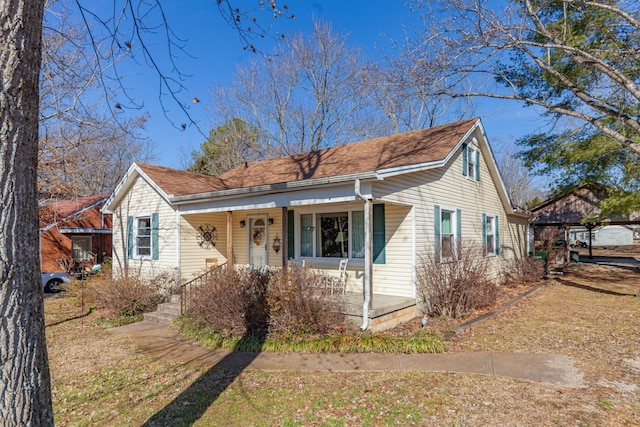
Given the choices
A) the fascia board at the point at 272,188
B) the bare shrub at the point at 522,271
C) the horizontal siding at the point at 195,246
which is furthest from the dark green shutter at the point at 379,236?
the bare shrub at the point at 522,271

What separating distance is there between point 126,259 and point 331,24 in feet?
55.2

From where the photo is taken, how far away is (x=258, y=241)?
12281mm

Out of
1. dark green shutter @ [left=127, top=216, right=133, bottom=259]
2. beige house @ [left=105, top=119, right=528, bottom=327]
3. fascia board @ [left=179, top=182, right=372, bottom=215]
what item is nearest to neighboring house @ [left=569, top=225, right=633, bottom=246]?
beige house @ [left=105, top=119, right=528, bottom=327]

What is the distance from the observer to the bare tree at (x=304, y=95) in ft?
72.7

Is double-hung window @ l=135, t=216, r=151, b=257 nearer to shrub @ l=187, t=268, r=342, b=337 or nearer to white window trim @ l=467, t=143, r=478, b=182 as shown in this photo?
shrub @ l=187, t=268, r=342, b=337

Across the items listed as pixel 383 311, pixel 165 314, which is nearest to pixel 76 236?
pixel 165 314

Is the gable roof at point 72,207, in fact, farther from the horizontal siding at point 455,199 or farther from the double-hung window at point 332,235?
the horizontal siding at point 455,199

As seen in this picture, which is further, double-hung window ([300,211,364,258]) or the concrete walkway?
double-hung window ([300,211,364,258])

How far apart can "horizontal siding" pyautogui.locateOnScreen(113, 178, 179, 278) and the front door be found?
2.36 meters

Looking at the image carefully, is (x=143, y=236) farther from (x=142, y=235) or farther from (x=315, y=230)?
(x=315, y=230)

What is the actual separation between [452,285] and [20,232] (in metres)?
8.20

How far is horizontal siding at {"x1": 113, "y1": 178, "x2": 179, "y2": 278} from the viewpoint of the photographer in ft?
39.3

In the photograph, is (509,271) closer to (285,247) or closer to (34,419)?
(285,247)

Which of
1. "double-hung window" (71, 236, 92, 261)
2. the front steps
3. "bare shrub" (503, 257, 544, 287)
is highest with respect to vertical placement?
"double-hung window" (71, 236, 92, 261)
